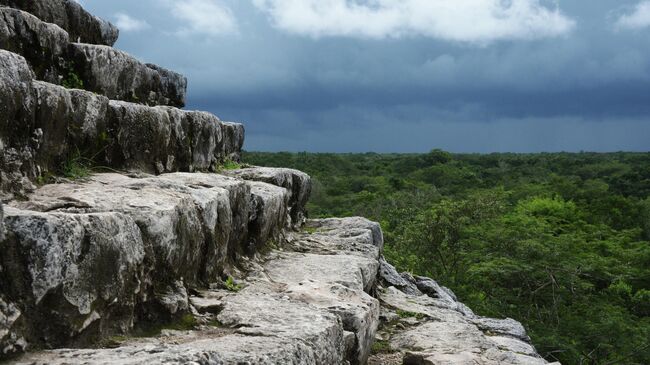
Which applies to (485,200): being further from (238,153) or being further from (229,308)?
(229,308)

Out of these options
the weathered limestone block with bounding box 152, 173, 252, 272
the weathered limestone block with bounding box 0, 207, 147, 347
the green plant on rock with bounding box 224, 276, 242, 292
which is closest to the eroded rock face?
the green plant on rock with bounding box 224, 276, 242, 292

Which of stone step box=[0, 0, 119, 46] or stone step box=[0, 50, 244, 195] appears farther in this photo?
stone step box=[0, 0, 119, 46]

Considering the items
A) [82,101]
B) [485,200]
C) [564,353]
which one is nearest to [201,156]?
[82,101]

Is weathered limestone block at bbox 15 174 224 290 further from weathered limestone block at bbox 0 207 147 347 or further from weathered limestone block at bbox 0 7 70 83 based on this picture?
weathered limestone block at bbox 0 7 70 83

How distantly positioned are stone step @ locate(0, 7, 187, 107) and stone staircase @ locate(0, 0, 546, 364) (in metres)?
0.02

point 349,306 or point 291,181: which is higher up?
point 291,181

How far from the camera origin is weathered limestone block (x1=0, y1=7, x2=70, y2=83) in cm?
678

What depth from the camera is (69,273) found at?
417 cm

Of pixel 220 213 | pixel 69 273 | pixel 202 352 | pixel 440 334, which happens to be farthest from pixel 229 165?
pixel 202 352

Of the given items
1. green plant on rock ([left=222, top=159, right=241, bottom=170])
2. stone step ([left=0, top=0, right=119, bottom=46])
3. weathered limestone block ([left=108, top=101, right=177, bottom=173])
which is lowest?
green plant on rock ([left=222, top=159, right=241, bottom=170])

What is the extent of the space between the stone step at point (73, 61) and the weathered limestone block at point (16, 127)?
1615 millimetres

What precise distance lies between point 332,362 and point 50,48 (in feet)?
16.2

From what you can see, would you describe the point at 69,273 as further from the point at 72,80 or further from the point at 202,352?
the point at 72,80

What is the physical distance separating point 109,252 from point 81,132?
2389mm
